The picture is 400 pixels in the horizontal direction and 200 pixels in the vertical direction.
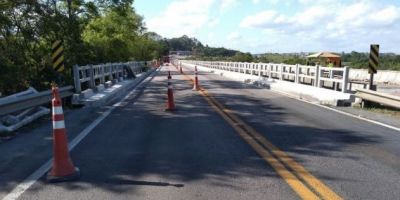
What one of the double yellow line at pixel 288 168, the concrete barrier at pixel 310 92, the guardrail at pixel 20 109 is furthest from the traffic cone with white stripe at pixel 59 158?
the concrete barrier at pixel 310 92

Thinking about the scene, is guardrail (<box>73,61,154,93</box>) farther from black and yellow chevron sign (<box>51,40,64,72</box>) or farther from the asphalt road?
the asphalt road

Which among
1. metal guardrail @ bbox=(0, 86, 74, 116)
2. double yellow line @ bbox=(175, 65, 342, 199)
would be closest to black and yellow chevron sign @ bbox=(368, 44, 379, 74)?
double yellow line @ bbox=(175, 65, 342, 199)

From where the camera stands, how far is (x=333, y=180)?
6.11 m

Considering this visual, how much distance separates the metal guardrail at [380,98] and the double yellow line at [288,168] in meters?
5.46

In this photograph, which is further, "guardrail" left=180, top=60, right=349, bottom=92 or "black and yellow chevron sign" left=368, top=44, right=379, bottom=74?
"guardrail" left=180, top=60, right=349, bottom=92

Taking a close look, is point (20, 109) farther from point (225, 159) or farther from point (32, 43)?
point (32, 43)

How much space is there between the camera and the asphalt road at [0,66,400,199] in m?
5.75

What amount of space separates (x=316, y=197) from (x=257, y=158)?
6.79ft

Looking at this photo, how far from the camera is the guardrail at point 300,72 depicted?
1784 centimetres

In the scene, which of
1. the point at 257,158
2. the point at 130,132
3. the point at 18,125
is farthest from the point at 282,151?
the point at 18,125

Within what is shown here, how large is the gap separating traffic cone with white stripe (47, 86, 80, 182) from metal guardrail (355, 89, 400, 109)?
1027cm

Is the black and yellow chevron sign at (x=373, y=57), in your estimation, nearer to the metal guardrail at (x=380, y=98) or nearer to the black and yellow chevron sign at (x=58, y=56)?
the metal guardrail at (x=380, y=98)

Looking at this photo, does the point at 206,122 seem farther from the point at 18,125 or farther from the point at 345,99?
the point at 345,99

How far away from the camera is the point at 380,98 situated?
1455cm
